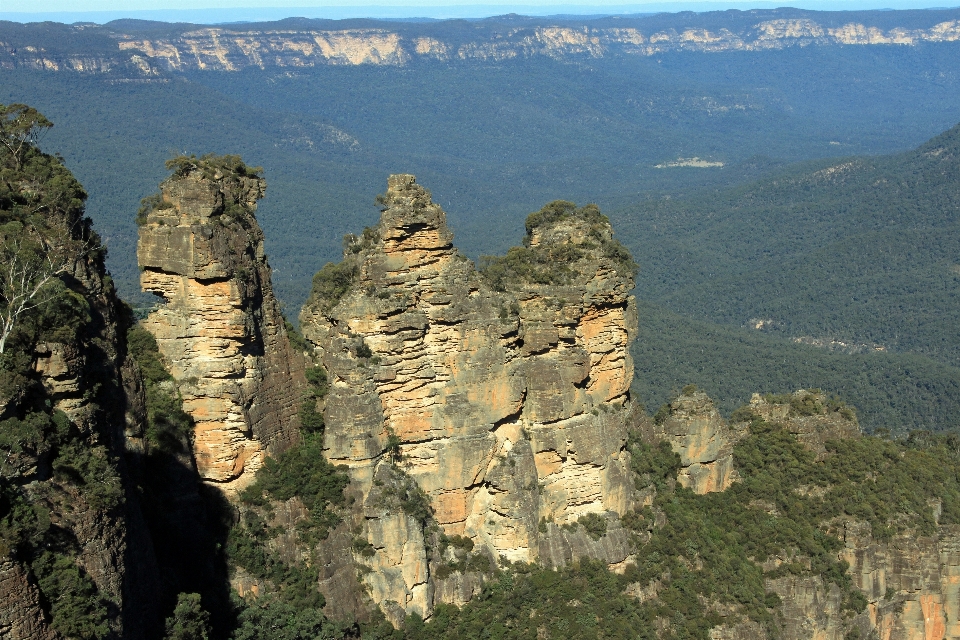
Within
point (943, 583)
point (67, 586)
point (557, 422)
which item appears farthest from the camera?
point (943, 583)

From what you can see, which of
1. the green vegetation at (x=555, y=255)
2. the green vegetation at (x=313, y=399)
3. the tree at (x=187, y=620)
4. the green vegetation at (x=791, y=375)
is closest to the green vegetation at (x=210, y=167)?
the green vegetation at (x=313, y=399)

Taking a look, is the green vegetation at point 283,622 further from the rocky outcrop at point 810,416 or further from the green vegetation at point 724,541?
the rocky outcrop at point 810,416

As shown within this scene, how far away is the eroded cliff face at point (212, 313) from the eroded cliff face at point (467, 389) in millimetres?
2132

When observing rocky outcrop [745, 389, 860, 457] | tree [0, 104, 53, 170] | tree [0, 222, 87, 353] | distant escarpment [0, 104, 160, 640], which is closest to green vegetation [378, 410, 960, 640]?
rocky outcrop [745, 389, 860, 457]

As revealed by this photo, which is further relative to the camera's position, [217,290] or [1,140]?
[217,290]

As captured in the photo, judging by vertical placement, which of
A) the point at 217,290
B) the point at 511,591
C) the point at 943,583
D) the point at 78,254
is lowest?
the point at 943,583

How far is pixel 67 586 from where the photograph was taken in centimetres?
1991


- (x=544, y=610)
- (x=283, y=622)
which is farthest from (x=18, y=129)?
(x=544, y=610)

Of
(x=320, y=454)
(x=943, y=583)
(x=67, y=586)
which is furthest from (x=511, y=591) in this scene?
(x=943, y=583)

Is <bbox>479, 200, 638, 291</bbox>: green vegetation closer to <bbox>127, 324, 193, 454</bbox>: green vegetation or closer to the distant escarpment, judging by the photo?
<bbox>127, 324, 193, 454</bbox>: green vegetation

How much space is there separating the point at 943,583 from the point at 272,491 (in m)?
24.7

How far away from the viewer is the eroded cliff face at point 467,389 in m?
29.5

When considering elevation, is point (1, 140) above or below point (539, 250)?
above

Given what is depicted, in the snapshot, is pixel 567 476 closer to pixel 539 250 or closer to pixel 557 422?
pixel 557 422
